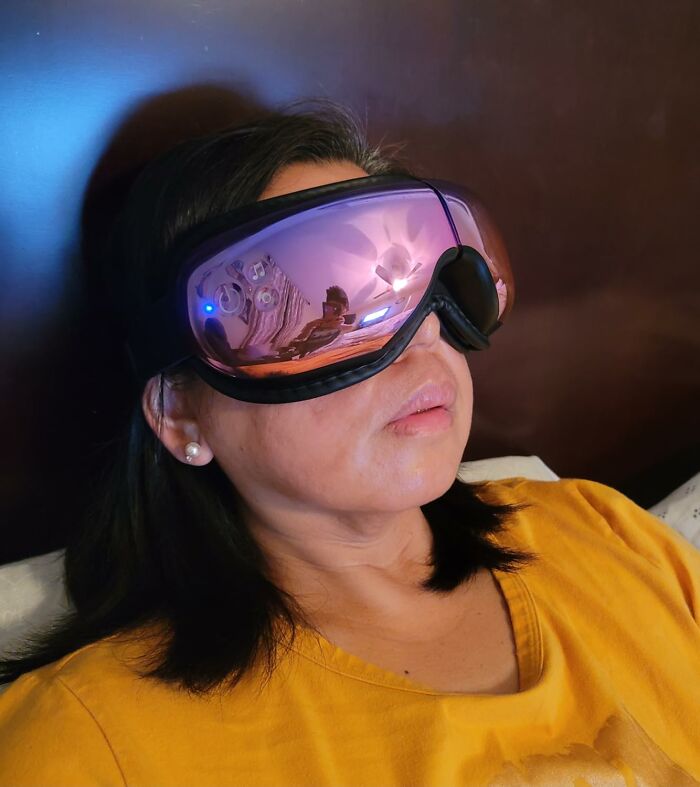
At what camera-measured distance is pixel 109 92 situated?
2.75 ft

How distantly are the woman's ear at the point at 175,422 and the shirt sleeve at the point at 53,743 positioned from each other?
0.82ft

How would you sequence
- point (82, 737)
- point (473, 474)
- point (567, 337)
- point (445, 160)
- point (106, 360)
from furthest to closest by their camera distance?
1. point (567, 337)
2. point (473, 474)
3. point (445, 160)
4. point (106, 360)
5. point (82, 737)

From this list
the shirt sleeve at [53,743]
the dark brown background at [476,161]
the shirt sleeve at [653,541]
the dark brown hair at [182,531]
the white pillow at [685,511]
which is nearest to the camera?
the shirt sleeve at [53,743]

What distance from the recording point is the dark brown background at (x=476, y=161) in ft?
2.73

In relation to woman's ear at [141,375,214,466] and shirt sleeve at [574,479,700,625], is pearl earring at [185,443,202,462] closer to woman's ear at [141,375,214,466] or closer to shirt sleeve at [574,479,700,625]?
woman's ear at [141,375,214,466]

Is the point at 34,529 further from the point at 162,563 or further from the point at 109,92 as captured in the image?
the point at 109,92

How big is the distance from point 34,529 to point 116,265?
0.38 metres

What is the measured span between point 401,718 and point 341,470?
244mm

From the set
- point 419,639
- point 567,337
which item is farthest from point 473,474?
point 419,639

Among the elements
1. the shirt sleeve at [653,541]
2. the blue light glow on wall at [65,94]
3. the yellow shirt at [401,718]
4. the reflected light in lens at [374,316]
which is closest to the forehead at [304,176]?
the reflected light in lens at [374,316]

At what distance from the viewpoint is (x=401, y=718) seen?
2.32ft

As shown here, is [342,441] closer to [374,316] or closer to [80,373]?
[374,316]

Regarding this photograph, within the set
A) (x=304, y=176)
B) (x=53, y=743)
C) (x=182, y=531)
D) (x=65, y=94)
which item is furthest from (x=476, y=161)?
(x=53, y=743)

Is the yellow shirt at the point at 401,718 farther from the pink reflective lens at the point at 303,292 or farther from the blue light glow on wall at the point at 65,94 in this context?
the blue light glow on wall at the point at 65,94
